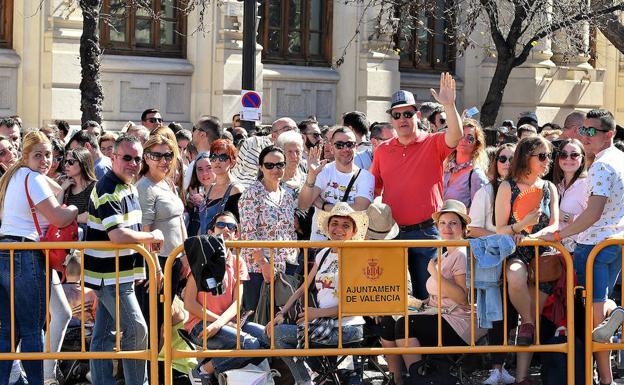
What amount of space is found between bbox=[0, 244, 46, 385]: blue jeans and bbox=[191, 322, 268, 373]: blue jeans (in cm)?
106

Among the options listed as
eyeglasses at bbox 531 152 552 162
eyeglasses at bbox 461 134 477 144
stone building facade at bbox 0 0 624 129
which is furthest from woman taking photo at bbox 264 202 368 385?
stone building facade at bbox 0 0 624 129

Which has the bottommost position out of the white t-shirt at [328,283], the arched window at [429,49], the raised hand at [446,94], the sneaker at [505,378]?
the sneaker at [505,378]

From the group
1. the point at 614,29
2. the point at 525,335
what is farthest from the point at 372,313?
the point at 614,29

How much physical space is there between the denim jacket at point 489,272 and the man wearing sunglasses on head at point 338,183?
64.1 inches

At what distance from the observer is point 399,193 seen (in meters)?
10.3

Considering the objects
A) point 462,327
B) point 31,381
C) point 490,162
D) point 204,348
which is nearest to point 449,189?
point 490,162

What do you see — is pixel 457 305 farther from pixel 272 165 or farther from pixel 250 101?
pixel 250 101

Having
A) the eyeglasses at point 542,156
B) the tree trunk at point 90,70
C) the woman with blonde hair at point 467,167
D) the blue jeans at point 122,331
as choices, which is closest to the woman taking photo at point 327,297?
the blue jeans at point 122,331

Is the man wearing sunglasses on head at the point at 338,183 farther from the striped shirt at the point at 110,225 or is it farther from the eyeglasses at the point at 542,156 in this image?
the striped shirt at the point at 110,225

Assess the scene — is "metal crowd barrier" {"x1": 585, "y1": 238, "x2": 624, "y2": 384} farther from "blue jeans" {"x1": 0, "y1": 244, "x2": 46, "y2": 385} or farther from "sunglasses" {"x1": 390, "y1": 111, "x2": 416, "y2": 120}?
"blue jeans" {"x1": 0, "y1": 244, "x2": 46, "y2": 385}

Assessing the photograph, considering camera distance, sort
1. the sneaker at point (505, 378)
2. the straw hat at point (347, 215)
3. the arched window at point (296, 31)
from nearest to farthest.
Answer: the straw hat at point (347, 215)
the sneaker at point (505, 378)
the arched window at point (296, 31)

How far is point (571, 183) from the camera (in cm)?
1044

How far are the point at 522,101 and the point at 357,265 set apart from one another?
19.9 m

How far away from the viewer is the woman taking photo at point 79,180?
10500mm
